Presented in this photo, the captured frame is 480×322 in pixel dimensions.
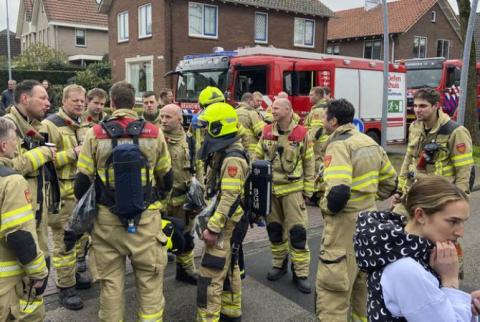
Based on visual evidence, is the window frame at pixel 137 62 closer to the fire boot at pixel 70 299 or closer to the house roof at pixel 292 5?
the house roof at pixel 292 5

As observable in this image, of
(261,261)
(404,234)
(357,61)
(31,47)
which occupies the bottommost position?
(261,261)

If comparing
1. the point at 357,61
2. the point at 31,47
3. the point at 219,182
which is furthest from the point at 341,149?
the point at 31,47

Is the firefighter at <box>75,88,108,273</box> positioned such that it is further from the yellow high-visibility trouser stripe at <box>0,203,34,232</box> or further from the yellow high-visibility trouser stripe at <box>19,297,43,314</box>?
the yellow high-visibility trouser stripe at <box>0,203,34,232</box>

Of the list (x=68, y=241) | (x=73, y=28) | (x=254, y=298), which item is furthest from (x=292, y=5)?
(x=68, y=241)

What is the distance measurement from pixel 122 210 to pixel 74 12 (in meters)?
36.2

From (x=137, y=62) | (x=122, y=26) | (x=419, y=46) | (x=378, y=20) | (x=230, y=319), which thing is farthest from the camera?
(x=378, y=20)

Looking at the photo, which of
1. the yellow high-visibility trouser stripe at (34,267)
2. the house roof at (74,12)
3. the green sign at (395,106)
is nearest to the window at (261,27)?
the green sign at (395,106)

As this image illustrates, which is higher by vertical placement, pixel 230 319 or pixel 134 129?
pixel 134 129

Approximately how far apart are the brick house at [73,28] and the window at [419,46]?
78.4 feet

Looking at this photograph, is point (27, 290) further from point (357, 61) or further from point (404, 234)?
point (357, 61)

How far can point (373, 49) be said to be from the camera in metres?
33.6

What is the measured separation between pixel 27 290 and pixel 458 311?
256cm

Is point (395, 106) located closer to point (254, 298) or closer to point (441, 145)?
point (441, 145)

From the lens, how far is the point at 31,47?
30938mm
